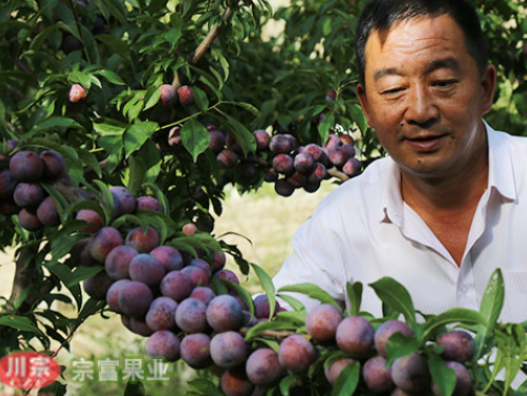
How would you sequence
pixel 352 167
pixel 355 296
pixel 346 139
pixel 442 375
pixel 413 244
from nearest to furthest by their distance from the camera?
1. pixel 442 375
2. pixel 355 296
3. pixel 413 244
4. pixel 352 167
5. pixel 346 139

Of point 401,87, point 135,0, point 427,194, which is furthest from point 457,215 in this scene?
point 135,0

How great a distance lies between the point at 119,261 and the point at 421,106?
1.93ft

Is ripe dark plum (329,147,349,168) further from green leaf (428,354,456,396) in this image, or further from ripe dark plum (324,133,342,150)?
green leaf (428,354,456,396)

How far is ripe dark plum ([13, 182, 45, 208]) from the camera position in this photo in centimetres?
97

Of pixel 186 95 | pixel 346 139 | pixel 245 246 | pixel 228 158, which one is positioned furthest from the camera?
pixel 245 246

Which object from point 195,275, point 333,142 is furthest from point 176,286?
point 333,142

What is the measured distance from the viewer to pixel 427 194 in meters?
1.37

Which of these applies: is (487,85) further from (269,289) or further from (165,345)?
(165,345)

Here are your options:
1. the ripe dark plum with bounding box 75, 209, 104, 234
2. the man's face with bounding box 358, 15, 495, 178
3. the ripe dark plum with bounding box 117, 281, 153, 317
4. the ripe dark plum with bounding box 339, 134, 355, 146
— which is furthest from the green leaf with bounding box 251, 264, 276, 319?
the ripe dark plum with bounding box 339, 134, 355, 146

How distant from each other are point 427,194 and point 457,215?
82 mm

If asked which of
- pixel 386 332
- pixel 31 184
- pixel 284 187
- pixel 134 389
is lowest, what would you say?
pixel 134 389

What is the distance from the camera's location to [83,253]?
0.93 meters

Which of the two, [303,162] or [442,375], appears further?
[303,162]

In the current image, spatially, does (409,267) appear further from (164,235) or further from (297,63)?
(297,63)
